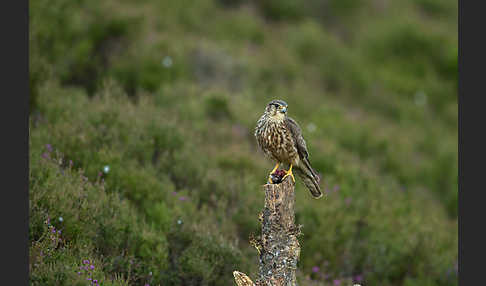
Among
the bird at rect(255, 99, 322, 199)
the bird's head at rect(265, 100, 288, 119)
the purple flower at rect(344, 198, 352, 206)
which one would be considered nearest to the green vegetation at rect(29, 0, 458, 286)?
the purple flower at rect(344, 198, 352, 206)

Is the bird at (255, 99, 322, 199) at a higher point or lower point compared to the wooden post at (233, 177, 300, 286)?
higher

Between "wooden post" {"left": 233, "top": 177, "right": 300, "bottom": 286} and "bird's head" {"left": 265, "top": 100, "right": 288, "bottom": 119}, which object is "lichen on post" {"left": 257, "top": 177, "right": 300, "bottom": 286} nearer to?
"wooden post" {"left": 233, "top": 177, "right": 300, "bottom": 286}

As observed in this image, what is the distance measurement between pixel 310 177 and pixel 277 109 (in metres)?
0.83

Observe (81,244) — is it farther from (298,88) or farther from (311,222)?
(298,88)

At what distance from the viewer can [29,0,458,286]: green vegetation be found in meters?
6.09

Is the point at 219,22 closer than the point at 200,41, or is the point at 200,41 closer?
the point at 200,41

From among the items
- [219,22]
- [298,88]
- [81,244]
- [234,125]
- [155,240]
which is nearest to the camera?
[81,244]

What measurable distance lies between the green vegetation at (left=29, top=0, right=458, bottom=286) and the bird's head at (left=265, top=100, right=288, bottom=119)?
1.63 metres

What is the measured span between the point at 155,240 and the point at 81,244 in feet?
3.13

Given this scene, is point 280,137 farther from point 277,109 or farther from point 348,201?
point 348,201

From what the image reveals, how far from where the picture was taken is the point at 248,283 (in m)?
4.90

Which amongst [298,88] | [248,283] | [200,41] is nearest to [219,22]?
[200,41]

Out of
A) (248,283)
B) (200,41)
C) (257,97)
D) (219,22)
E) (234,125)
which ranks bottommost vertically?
(248,283)

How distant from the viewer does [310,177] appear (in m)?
5.86
